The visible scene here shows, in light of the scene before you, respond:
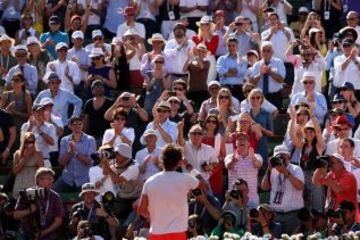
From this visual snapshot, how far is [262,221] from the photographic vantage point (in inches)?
765

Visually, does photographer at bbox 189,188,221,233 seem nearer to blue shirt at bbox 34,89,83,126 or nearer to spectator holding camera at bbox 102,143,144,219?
spectator holding camera at bbox 102,143,144,219

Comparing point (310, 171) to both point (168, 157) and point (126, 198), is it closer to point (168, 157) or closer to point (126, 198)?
point (126, 198)

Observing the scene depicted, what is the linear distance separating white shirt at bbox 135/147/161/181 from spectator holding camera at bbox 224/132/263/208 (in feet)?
2.95

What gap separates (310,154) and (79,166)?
10.0ft

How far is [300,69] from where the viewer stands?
23.3m

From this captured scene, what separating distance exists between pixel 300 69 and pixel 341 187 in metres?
4.00

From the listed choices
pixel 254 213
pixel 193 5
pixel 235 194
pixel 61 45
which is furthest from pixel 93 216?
pixel 193 5

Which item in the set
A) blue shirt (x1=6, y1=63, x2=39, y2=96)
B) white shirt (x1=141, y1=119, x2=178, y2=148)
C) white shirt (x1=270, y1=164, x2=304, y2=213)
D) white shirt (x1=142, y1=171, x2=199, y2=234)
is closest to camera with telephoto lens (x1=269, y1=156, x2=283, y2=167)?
white shirt (x1=270, y1=164, x2=304, y2=213)

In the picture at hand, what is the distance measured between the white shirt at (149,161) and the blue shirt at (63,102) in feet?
7.48

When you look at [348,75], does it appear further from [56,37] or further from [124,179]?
[56,37]

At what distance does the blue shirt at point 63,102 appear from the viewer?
2303 cm

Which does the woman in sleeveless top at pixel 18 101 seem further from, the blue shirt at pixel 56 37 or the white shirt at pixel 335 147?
the white shirt at pixel 335 147

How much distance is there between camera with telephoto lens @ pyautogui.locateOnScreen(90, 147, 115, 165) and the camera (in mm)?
20625

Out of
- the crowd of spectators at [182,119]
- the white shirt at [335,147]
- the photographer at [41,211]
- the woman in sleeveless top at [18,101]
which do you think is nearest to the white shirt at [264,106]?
the crowd of spectators at [182,119]
